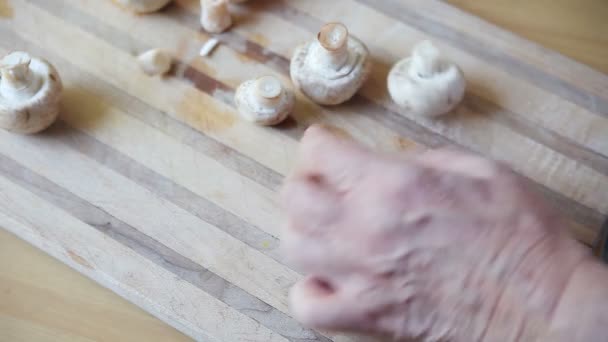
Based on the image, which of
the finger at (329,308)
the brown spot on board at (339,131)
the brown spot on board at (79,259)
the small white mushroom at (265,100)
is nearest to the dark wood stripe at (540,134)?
the brown spot on board at (339,131)

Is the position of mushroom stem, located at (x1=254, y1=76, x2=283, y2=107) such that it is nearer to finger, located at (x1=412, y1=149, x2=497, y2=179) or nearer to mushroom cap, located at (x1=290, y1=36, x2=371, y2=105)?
mushroom cap, located at (x1=290, y1=36, x2=371, y2=105)

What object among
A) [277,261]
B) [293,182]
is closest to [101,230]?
[277,261]

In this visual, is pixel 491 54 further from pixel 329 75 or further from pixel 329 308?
pixel 329 308

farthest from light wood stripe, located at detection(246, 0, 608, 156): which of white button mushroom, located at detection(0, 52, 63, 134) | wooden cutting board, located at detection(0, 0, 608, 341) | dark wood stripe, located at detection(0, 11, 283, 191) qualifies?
white button mushroom, located at detection(0, 52, 63, 134)

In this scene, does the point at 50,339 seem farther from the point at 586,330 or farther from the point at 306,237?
the point at 586,330

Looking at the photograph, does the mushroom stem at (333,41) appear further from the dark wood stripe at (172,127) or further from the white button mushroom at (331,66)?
the dark wood stripe at (172,127)

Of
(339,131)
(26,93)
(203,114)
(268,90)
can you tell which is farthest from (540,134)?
(26,93)
